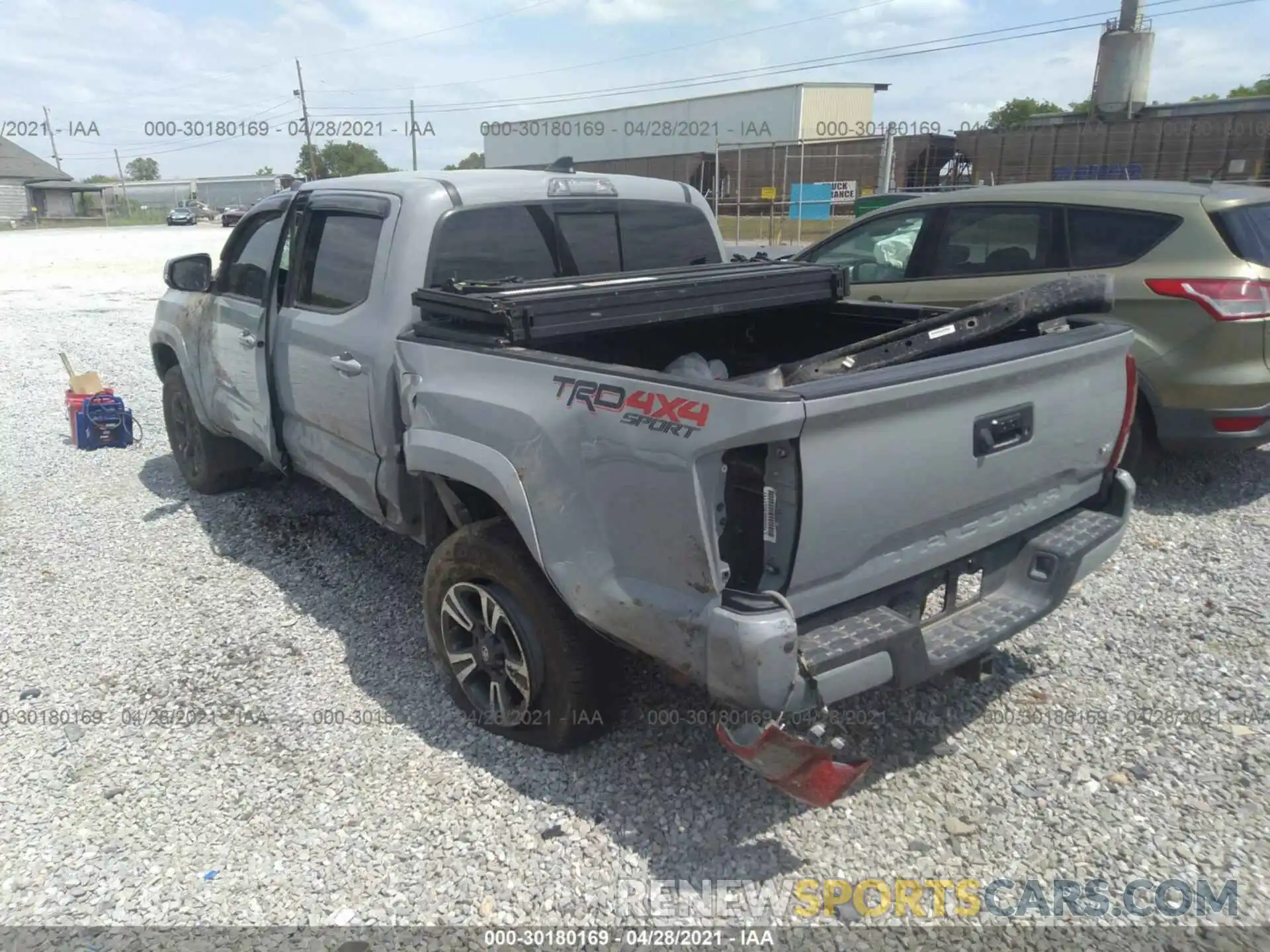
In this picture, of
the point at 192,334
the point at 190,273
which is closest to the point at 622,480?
the point at 190,273

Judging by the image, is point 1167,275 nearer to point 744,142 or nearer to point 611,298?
point 611,298

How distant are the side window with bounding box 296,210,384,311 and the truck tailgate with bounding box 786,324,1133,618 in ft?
6.92

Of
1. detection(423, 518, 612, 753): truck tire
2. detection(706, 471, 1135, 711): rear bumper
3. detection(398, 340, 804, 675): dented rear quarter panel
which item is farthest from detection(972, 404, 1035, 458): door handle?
detection(423, 518, 612, 753): truck tire

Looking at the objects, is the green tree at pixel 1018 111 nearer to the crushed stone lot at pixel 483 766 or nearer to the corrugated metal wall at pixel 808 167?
the corrugated metal wall at pixel 808 167

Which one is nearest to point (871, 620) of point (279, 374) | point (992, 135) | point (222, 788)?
point (222, 788)

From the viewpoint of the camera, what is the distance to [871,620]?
2.63 metres

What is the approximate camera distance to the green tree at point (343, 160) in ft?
241

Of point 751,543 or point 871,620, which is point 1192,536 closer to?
point 871,620

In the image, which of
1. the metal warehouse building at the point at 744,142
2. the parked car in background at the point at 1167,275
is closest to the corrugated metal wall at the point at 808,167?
the metal warehouse building at the point at 744,142

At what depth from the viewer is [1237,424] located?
520 centimetres

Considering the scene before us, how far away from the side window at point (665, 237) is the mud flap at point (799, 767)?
2513 mm

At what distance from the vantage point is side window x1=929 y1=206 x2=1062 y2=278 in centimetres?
598

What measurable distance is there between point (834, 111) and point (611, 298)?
3959cm

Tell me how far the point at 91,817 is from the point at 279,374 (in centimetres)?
220
